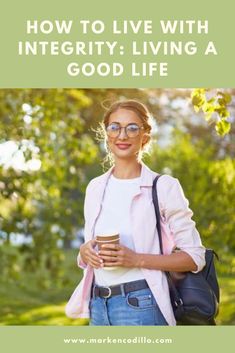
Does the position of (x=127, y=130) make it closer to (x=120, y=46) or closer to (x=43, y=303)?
(x=120, y=46)

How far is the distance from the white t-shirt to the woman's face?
0.13m

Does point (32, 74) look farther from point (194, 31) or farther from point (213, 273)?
point (213, 273)

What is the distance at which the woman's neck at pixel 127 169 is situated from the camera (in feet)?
11.7

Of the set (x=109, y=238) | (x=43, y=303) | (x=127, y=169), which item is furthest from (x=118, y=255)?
(x=43, y=303)

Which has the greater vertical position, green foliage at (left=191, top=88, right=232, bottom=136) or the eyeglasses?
green foliage at (left=191, top=88, right=232, bottom=136)

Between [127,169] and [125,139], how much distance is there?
150 millimetres

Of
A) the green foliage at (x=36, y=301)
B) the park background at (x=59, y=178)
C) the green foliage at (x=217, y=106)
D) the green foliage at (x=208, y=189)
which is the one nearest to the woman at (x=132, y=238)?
the green foliage at (x=217, y=106)

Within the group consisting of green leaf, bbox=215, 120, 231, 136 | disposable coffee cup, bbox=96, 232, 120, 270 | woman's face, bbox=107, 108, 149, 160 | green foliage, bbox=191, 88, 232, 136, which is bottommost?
disposable coffee cup, bbox=96, 232, 120, 270

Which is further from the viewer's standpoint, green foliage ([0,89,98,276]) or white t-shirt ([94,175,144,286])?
green foliage ([0,89,98,276])

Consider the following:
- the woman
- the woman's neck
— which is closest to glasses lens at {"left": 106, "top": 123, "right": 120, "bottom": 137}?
the woman

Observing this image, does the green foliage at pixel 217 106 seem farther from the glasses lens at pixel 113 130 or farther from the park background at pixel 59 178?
the park background at pixel 59 178

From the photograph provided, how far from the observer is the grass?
10.0 meters
